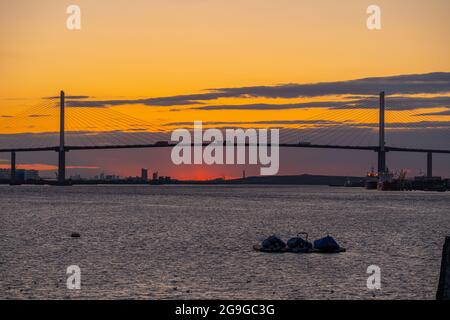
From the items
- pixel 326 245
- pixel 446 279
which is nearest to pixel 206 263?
pixel 326 245

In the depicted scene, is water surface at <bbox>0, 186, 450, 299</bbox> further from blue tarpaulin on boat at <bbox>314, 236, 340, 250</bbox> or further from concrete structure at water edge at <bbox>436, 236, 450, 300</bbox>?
concrete structure at water edge at <bbox>436, 236, 450, 300</bbox>

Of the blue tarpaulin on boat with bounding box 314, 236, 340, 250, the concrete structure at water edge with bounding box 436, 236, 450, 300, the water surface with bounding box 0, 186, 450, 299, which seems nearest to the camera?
the concrete structure at water edge with bounding box 436, 236, 450, 300

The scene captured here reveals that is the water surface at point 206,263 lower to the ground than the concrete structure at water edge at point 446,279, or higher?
lower

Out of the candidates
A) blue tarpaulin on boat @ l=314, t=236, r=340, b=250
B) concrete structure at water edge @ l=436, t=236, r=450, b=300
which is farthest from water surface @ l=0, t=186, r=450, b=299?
concrete structure at water edge @ l=436, t=236, r=450, b=300

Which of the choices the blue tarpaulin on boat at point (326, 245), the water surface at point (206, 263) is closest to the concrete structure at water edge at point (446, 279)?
the water surface at point (206, 263)

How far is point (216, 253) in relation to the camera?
45781 mm

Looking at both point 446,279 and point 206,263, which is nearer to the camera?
point 446,279

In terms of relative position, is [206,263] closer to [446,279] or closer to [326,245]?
[326,245]

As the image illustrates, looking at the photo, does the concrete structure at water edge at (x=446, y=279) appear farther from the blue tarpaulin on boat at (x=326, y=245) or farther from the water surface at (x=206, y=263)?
the blue tarpaulin on boat at (x=326, y=245)

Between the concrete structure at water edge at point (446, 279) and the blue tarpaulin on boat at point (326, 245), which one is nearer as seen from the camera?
the concrete structure at water edge at point (446, 279)

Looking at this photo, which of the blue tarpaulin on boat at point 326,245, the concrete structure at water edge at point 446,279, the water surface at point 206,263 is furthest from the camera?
the blue tarpaulin on boat at point 326,245
